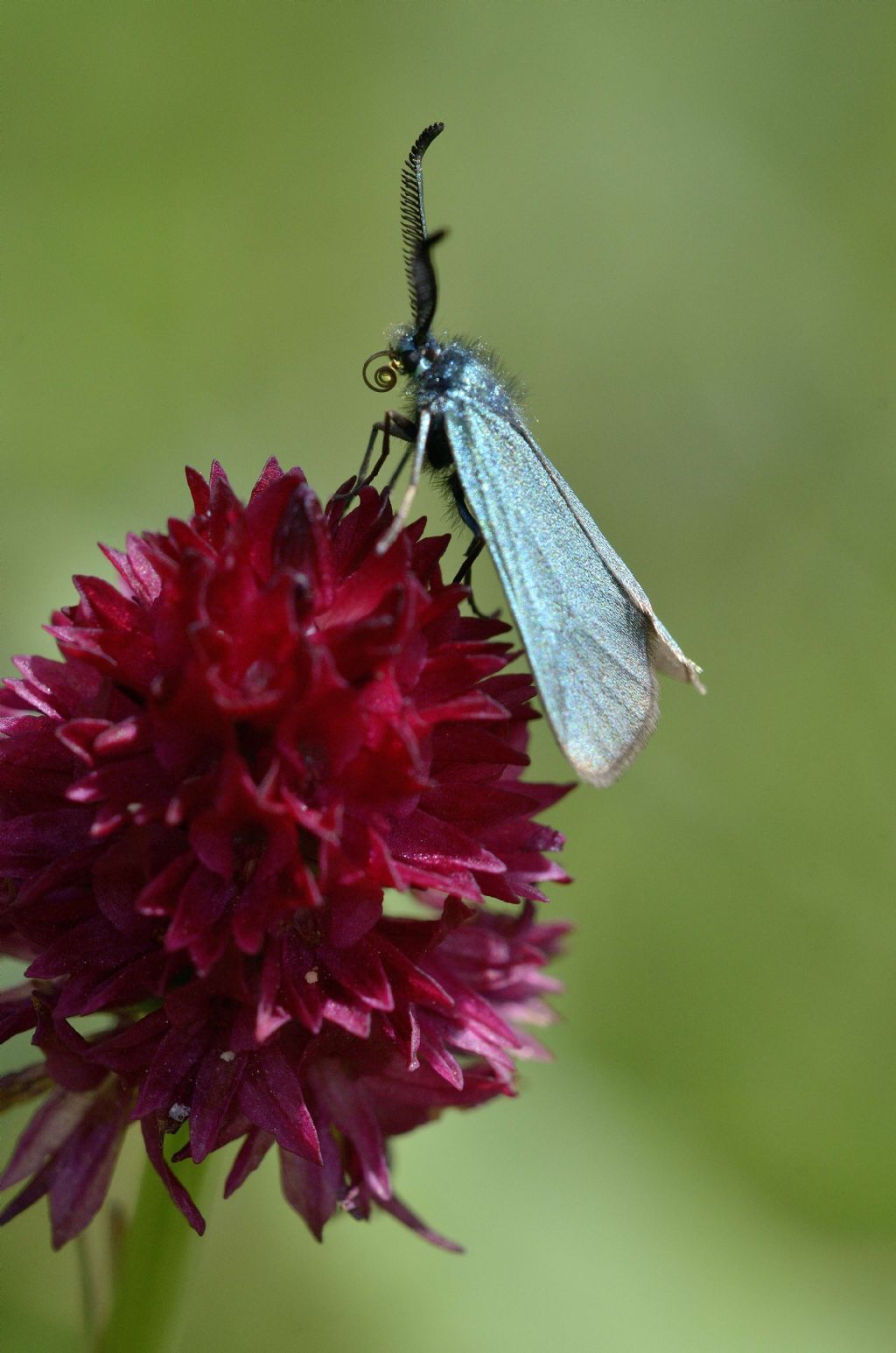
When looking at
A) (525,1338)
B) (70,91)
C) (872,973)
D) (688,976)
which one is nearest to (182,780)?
(525,1338)

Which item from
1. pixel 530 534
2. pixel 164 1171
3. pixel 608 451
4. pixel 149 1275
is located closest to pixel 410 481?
pixel 530 534

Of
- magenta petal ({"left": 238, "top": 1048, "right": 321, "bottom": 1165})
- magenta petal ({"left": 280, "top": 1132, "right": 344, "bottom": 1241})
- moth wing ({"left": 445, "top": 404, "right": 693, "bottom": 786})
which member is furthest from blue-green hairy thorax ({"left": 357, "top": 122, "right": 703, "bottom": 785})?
magenta petal ({"left": 280, "top": 1132, "right": 344, "bottom": 1241})

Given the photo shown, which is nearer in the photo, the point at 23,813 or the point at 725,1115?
the point at 23,813

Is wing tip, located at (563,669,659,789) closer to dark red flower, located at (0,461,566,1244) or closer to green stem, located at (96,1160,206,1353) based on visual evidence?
dark red flower, located at (0,461,566,1244)

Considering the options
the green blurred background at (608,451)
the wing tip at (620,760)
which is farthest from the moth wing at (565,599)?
the green blurred background at (608,451)

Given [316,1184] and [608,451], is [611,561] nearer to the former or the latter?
[316,1184]

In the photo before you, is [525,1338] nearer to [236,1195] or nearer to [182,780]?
[236,1195]

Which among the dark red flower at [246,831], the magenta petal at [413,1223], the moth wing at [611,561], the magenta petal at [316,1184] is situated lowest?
the magenta petal at [413,1223]

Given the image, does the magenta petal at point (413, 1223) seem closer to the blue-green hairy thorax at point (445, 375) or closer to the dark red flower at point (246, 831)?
the dark red flower at point (246, 831)
